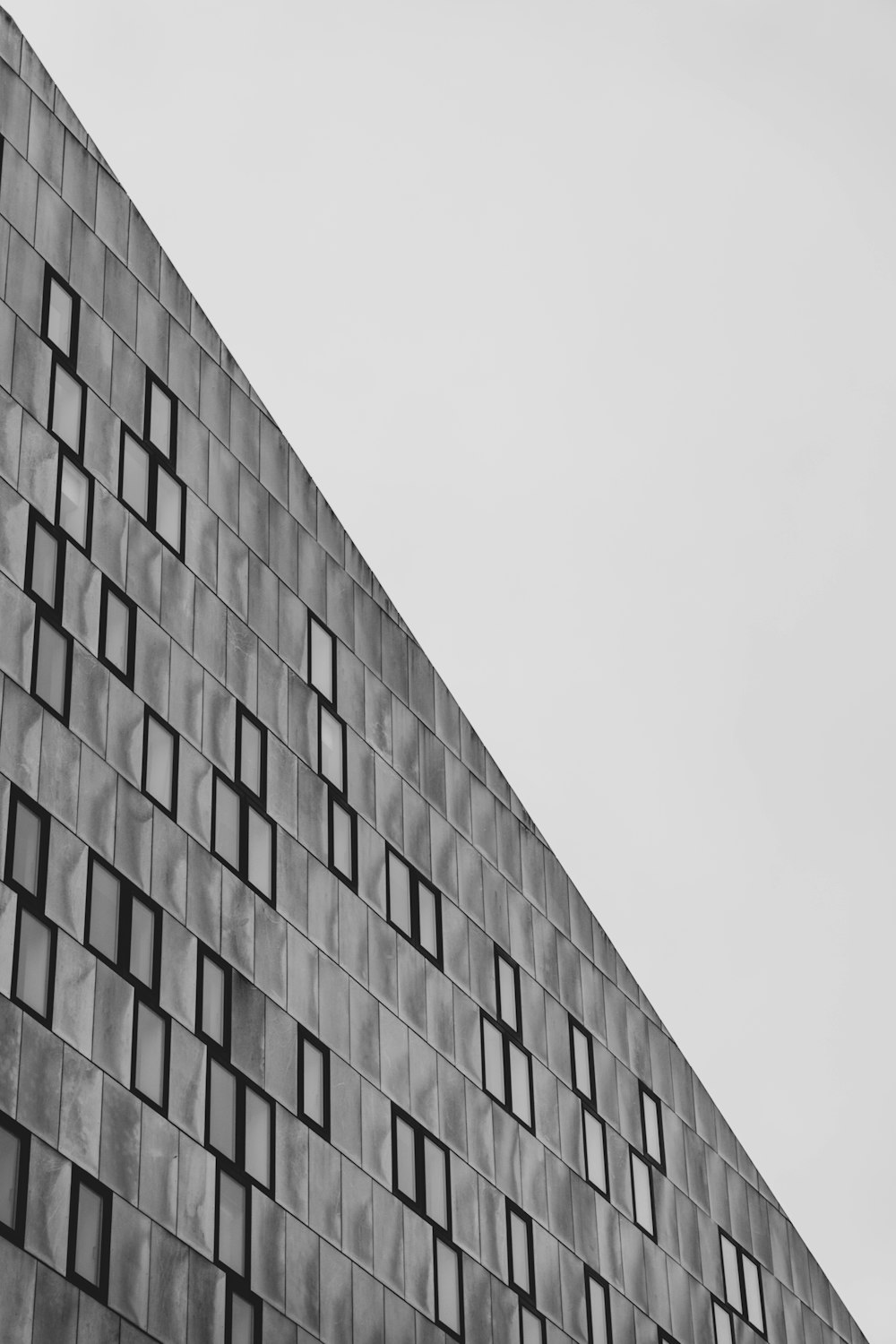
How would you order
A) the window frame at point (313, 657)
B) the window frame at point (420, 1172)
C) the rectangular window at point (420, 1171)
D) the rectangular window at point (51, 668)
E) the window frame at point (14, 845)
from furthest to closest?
the window frame at point (313, 657) < the rectangular window at point (420, 1171) < the window frame at point (420, 1172) < the rectangular window at point (51, 668) < the window frame at point (14, 845)

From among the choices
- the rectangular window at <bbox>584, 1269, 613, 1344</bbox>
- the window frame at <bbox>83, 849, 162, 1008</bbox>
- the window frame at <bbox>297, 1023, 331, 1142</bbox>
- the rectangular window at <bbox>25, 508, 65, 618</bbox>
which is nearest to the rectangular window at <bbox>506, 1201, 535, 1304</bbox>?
the rectangular window at <bbox>584, 1269, 613, 1344</bbox>

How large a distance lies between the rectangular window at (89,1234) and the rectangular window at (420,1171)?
33.4ft

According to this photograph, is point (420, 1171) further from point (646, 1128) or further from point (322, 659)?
point (646, 1128)

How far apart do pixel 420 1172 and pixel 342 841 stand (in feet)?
22.2

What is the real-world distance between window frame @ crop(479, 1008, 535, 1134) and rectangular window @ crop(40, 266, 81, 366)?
17.6 m

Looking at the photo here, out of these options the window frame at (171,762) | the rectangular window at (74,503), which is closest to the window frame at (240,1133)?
the window frame at (171,762)

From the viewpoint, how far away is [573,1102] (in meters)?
51.0

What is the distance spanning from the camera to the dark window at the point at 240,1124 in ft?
122

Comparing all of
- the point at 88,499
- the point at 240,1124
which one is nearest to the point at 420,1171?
the point at 240,1124

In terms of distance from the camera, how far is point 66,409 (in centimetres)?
3869

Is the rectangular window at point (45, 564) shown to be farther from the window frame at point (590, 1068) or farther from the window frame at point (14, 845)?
the window frame at point (590, 1068)

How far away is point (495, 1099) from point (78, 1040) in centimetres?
1560

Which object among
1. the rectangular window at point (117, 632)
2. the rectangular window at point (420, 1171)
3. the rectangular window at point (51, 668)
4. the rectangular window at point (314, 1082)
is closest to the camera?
the rectangular window at point (51, 668)

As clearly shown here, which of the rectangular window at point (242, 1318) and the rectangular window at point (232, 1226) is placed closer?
the rectangular window at point (242, 1318)
